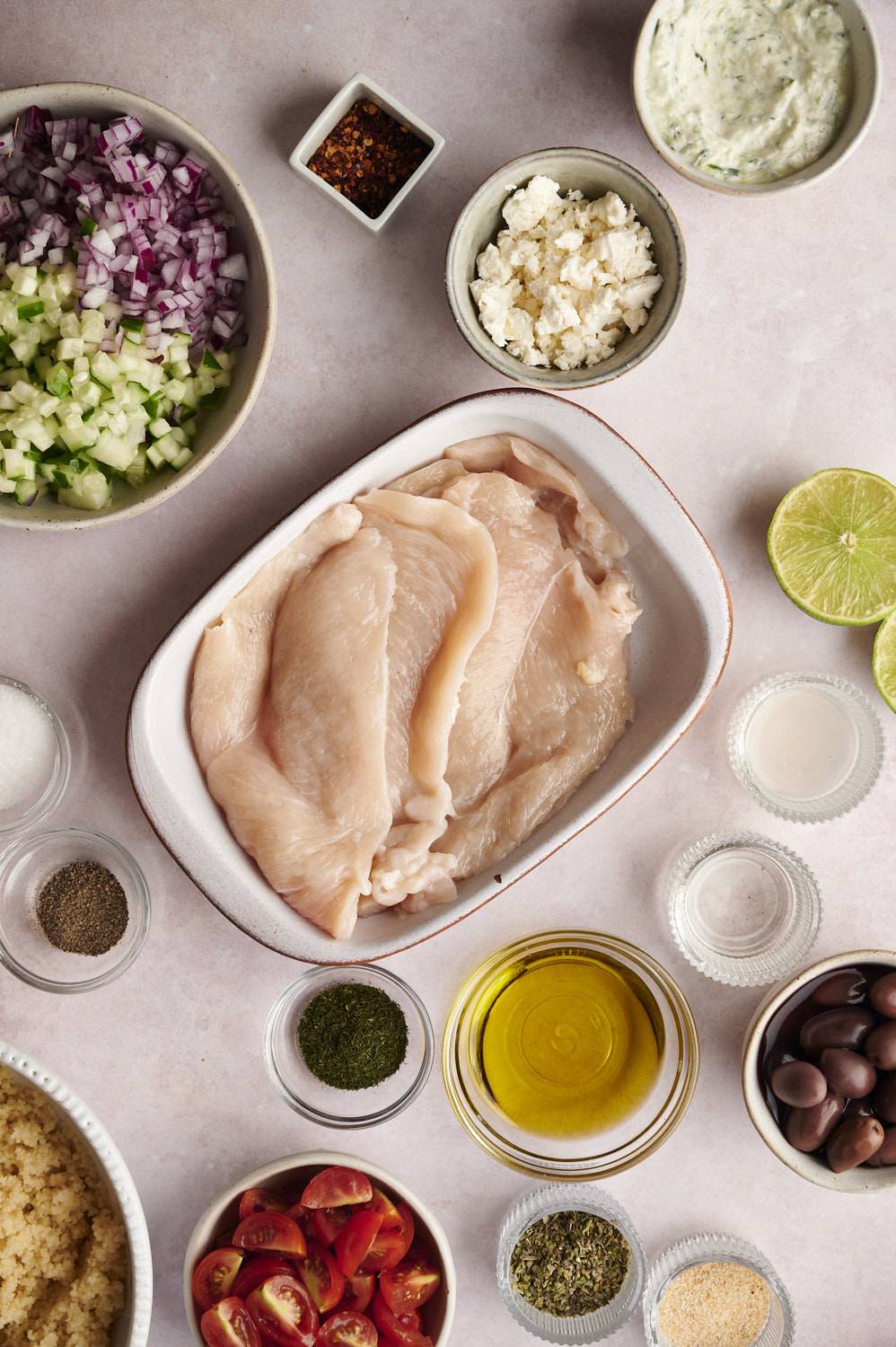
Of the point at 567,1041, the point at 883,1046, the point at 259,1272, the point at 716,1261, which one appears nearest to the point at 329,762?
the point at 567,1041

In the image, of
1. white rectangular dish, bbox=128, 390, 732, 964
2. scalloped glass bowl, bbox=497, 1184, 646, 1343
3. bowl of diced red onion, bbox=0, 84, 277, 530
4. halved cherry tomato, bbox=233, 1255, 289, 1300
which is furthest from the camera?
scalloped glass bowl, bbox=497, 1184, 646, 1343

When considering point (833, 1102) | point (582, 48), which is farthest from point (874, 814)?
point (582, 48)

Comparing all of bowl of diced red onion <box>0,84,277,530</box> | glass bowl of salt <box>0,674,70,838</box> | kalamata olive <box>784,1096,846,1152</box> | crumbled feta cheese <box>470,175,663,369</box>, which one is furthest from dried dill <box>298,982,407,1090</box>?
crumbled feta cheese <box>470,175,663,369</box>

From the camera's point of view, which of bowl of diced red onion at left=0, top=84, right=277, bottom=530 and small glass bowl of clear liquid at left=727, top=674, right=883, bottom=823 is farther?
small glass bowl of clear liquid at left=727, top=674, right=883, bottom=823

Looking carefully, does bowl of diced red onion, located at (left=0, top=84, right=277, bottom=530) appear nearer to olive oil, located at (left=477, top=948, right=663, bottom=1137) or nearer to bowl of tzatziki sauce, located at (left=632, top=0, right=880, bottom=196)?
bowl of tzatziki sauce, located at (left=632, top=0, right=880, bottom=196)

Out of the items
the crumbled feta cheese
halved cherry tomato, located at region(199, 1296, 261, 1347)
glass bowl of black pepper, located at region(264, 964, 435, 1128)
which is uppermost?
the crumbled feta cheese

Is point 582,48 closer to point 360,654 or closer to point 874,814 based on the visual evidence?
point 360,654

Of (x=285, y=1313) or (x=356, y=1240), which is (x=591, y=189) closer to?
(x=356, y=1240)
